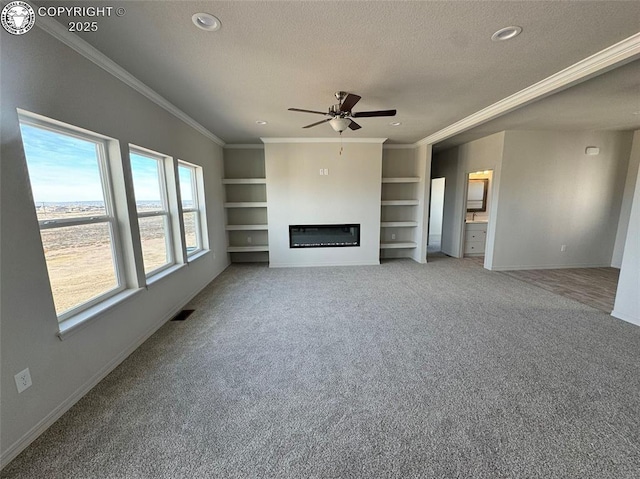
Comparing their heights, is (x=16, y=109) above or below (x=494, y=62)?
below

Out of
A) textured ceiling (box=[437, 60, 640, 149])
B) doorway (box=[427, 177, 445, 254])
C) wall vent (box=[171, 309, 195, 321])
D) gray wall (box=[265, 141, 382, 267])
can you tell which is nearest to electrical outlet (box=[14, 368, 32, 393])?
wall vent (box=[171, 309, 195, 321])

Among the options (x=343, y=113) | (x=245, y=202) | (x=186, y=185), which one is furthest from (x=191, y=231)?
(x=343, y=113)

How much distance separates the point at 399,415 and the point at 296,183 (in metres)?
4.29

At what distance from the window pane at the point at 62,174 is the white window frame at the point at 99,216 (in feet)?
0.10

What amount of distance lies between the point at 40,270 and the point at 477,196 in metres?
8.65

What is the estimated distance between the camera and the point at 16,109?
1.47 meters

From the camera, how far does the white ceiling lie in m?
1.58

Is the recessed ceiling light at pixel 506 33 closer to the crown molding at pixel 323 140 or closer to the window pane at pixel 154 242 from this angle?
the crown molding at pixel 323 140

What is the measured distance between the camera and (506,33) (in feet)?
5.85

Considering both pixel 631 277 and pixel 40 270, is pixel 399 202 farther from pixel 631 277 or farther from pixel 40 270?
pixel 40 270

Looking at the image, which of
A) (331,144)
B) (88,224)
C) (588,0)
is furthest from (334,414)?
(331,144)

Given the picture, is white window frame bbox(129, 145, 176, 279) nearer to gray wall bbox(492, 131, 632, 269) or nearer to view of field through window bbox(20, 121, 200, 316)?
view of field through window bbox(20, 121, 200, 316)

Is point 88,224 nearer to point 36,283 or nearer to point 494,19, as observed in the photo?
point 36,283

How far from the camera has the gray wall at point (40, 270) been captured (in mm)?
1404
